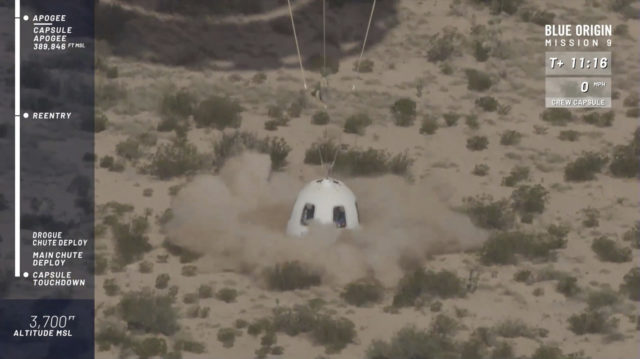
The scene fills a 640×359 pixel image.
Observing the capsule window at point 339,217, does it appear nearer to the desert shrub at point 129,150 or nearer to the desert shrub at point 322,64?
the desert shrub at point 129,150

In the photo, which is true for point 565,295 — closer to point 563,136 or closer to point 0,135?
point 563,136

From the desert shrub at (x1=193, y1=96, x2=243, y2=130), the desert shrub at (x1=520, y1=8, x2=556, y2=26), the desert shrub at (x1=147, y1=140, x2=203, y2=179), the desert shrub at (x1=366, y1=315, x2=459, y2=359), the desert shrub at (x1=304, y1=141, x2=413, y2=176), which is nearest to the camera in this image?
the desert shrub at (x1=366, y1=315, x2=459, y2=359)

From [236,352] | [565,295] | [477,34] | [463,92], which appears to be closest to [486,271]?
[565,295]

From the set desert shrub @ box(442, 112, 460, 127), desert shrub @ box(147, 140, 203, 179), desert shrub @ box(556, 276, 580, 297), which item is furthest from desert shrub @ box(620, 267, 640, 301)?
desert shrub @ box(147, 140, 203, 179)

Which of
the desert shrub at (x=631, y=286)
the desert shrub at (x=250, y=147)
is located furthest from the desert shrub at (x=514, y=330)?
the desert shrub at (x=250, y=147)

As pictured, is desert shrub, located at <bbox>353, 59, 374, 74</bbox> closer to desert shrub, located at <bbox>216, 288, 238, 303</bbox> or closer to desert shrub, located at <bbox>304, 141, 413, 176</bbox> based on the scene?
desert shrub, located at <bbox>304, 141, 413, 176</bbox>

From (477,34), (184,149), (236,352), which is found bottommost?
(236,352)
